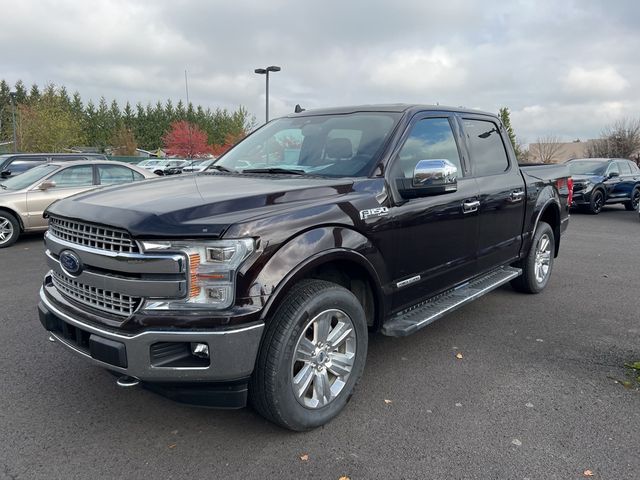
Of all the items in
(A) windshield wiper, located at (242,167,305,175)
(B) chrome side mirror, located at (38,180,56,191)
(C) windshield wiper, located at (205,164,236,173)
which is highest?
(A) windshield wiper, located at (242,167,305,175)

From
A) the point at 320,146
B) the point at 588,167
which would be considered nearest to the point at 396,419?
the point at 320,146

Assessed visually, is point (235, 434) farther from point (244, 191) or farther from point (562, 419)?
point (562, 419)

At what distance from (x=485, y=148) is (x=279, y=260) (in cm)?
298

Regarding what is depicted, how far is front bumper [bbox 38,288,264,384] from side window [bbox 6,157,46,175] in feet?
39.5

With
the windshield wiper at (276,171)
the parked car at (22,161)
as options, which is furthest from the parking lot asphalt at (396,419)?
the parked car at (22,161)

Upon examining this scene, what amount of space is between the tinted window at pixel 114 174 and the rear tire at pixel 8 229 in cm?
168

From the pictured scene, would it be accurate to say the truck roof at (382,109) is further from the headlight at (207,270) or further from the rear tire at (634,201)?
the rear tire at (634,201)

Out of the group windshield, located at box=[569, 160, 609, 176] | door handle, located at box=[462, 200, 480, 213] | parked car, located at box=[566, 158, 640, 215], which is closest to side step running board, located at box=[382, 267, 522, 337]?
door handle, located at box=[462, 200, 480, 213]

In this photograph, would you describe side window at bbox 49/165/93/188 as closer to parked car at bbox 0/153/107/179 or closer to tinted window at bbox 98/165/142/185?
tinted window at bbox 98/165/142/185

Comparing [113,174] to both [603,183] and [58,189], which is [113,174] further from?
[603,183]

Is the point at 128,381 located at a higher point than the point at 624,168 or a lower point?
lower

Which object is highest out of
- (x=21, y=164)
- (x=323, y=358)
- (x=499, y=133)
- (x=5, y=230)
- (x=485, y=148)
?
(x=499, y=133)

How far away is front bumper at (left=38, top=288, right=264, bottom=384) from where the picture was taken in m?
2.43

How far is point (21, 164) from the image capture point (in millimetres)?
12930
